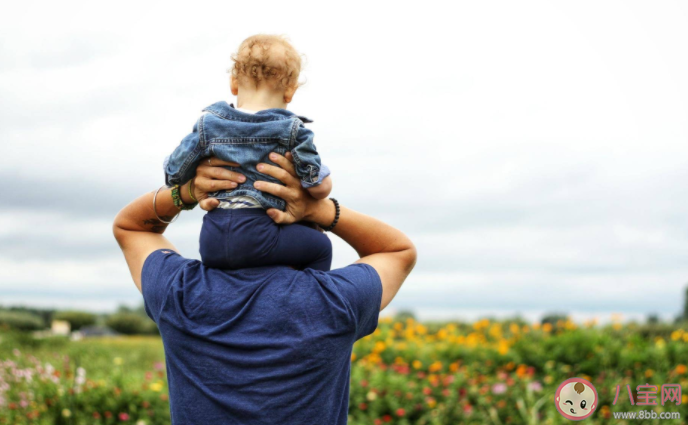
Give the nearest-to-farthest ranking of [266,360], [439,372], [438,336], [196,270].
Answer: [266,360], [196,270], [439,372], [438,336]

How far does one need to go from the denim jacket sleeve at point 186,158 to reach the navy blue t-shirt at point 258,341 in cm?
A: 37

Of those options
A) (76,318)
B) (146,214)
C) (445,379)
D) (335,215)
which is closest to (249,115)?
(335,215)

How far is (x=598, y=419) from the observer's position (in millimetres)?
5785

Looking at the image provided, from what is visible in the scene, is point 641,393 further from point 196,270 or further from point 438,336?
point 196,270

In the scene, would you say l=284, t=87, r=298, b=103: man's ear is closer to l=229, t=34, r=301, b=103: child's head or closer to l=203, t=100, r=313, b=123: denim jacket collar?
l=229, t=34, r=301, b=103: child's head

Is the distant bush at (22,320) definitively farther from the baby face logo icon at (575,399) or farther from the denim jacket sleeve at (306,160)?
the denim jacket sleeve at (306,160)

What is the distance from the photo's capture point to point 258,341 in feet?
6.04

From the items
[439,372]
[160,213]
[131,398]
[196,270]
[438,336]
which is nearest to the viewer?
[196,270]

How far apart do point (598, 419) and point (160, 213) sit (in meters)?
5.11

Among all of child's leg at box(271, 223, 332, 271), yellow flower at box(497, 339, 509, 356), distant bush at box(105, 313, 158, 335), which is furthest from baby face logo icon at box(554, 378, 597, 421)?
distant bush at box(105, 313, 158, 335)

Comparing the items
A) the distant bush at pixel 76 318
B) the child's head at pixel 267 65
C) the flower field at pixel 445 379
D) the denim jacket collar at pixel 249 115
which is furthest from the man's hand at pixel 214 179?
the distant bush at pixel 76 318

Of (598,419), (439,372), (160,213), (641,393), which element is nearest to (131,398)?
(439,372)

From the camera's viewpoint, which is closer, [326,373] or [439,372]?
[326,373]

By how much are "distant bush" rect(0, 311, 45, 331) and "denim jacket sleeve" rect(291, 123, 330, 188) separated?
1090 cm
